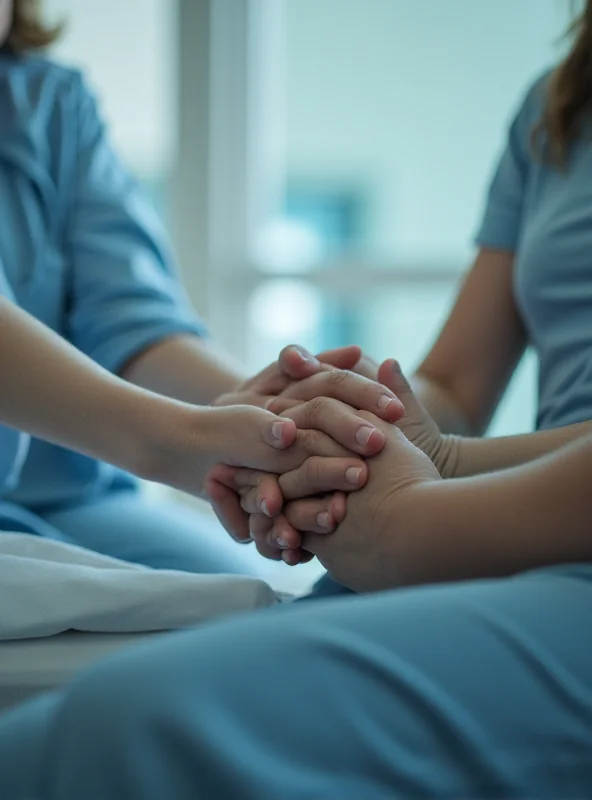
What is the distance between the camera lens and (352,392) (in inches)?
36.6

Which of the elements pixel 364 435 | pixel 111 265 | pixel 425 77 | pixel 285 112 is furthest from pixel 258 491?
pixel 425 77

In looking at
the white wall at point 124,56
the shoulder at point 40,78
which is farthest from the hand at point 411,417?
the white wall at point 124,56

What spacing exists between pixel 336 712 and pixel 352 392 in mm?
476

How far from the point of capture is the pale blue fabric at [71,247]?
1177mm

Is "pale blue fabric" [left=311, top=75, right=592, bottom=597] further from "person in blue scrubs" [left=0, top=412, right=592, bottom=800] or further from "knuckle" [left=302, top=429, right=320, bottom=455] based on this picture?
"person in blue scrubs" [left=0, top=412, right=592, bottom=800]

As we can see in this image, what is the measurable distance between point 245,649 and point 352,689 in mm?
57

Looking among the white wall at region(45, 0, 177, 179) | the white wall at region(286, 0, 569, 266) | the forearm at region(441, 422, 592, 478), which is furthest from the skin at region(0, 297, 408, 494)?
the white wall at region(45, 0, 177, 179)

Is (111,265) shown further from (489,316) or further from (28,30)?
(489,316)

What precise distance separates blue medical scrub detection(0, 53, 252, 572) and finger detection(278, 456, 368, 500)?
9.9 inches

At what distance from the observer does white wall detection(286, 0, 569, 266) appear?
2.61 meters

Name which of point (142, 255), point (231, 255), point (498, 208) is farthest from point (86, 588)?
point (231, 255)

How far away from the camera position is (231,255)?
2.40 m

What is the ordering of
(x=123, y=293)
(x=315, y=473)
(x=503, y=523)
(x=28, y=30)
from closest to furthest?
(x=503, y=523), (x=315, y=473), (x=123, y=293), (x=28, y=30)

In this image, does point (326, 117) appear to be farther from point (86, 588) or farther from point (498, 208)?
point (86, 588)
